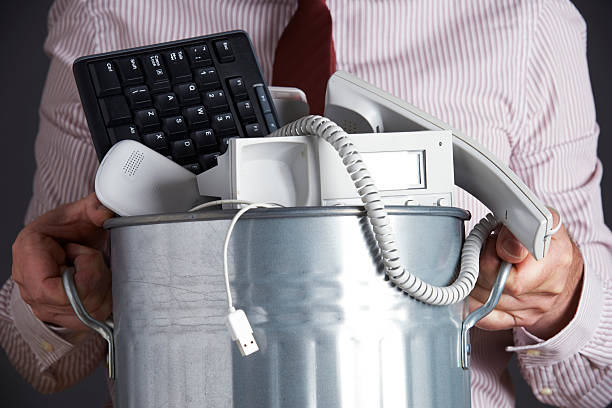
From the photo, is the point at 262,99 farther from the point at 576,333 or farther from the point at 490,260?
the point at 576,333

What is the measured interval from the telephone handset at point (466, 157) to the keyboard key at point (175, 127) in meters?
0.15

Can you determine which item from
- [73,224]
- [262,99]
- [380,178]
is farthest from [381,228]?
[73,224]

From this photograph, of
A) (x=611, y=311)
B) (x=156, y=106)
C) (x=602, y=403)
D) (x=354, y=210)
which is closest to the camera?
(x=354, y=210)

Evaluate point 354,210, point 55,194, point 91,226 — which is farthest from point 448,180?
point 55,194

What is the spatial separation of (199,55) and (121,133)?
0.12 meters

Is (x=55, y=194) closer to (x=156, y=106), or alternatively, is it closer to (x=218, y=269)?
(x=156, y=106)

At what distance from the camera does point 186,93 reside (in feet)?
2.36

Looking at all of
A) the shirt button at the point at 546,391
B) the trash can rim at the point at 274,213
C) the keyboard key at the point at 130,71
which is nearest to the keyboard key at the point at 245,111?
the keyboard key at the point at 130,71

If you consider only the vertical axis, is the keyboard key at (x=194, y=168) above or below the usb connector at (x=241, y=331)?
above

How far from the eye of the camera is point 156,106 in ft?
2.34

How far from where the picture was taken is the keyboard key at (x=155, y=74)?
715 mm

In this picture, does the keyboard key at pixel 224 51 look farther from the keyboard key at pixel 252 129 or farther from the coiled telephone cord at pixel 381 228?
the coiled telephone cord at pixel 381 228

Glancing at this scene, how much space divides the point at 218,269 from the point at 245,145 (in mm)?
103

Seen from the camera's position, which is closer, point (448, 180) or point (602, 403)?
point (448, 180)
